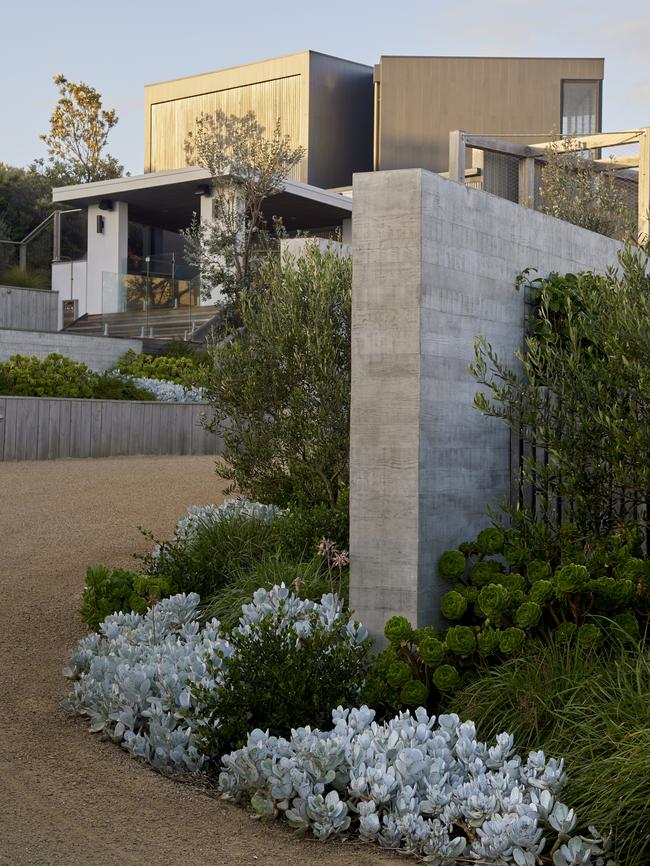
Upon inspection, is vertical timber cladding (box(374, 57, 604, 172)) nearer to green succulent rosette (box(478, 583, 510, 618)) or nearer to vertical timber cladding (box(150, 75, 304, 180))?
vertical timber cladding (box(150, 75, 304, 180))

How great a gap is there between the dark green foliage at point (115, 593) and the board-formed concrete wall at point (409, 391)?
4.90 ft

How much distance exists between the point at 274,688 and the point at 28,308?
23.0m

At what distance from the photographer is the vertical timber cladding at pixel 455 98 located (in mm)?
35125

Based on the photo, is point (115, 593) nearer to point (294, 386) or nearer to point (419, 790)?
point (294, 386)

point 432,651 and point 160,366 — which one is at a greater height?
point 160,366

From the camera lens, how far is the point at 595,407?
16.6ft

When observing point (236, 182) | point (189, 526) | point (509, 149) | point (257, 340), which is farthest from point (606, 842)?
point (236, 182)

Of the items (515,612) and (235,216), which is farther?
(235,216)

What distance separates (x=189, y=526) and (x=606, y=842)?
453cm

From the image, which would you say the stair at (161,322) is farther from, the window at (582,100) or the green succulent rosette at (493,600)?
the green succulent rosette at (493,600)

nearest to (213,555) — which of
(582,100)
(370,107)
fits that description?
(582,100)

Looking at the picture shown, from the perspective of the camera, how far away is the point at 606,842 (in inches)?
140

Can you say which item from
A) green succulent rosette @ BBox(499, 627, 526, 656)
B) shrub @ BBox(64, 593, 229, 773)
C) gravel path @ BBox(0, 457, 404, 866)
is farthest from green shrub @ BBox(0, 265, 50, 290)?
green succulent rosette @ BBox(499, 627, 526, 656)

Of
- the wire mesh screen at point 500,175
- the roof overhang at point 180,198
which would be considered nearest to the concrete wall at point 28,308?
the roof overhang at point 180,198
